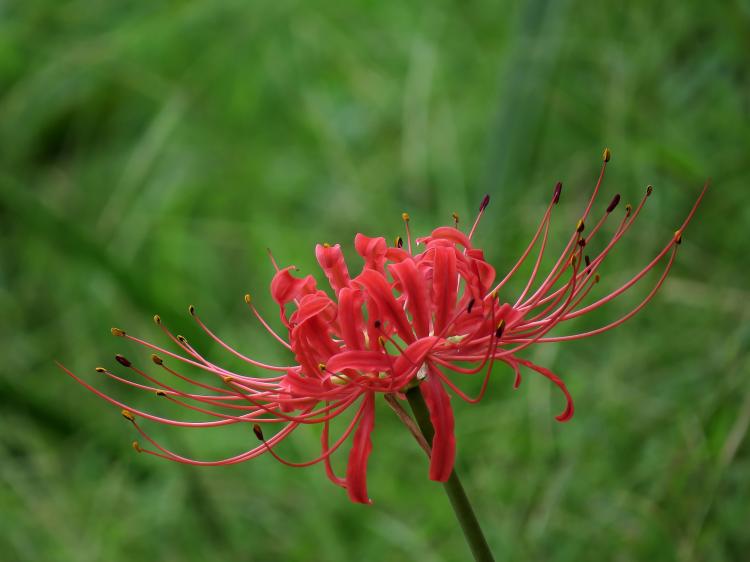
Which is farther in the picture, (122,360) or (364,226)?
(364,226)

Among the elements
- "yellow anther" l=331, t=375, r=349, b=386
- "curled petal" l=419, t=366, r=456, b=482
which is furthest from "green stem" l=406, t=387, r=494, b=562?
"yellow anther" l=331, t=375, r=349, b=386

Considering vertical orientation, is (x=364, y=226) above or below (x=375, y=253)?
above

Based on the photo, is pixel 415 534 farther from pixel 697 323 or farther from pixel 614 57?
pixel 614 57

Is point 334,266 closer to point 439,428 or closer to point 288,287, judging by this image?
point 288,287

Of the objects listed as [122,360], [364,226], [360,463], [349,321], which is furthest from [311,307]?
[364,226]

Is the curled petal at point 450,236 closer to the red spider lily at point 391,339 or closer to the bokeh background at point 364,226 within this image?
the red spider lily at point 391,339

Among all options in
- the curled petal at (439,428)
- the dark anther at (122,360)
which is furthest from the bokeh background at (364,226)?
the curled petal at (439,428)

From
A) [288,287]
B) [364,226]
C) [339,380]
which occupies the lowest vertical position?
[339,380]
